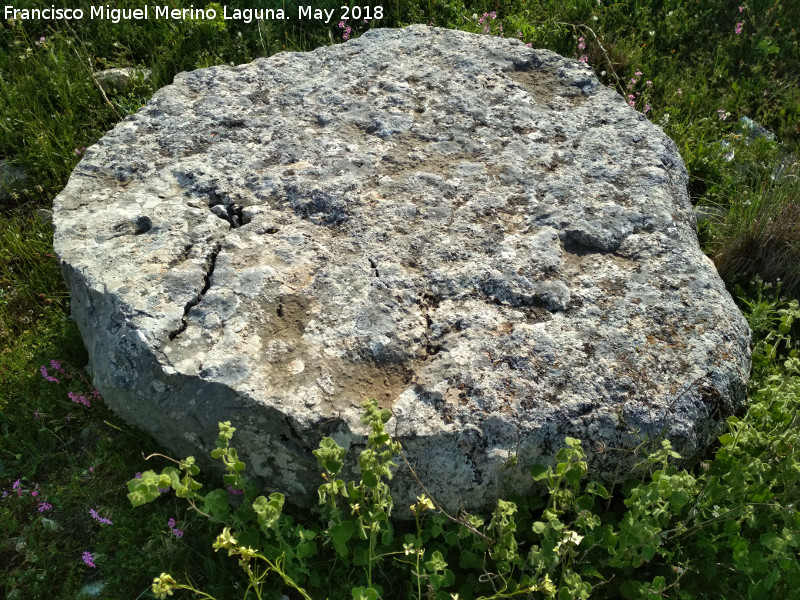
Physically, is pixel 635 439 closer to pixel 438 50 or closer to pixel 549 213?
pixel 549 213

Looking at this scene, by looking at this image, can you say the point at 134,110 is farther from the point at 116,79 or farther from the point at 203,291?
the point at 203,291

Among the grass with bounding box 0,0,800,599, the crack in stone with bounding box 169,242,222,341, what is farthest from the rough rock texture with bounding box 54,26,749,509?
the grass with bounding box 0,0,800,599

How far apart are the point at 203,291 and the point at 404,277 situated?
839 mm

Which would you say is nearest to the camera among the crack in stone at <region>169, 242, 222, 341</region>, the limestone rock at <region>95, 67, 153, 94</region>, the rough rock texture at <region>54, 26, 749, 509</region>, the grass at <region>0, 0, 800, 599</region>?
the rough rock texture at <region>54, 26, 749, 509</region>

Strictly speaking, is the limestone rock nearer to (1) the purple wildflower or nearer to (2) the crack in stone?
(2) the crack in stone

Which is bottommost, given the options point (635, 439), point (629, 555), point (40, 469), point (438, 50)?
point (40, 469)

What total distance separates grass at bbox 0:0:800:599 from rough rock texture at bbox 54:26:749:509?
0.45 m

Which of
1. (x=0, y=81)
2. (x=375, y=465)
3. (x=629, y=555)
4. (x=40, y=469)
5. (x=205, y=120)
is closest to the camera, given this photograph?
(x=375, y=465)

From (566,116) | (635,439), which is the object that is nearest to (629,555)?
(635,439)

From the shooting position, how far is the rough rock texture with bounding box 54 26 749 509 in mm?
2623

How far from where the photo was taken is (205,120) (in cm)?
371

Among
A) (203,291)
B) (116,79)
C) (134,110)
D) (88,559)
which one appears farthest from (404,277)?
(116,79)

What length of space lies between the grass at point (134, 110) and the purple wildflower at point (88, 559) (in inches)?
1.0

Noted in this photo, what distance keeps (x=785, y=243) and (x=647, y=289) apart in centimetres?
148
